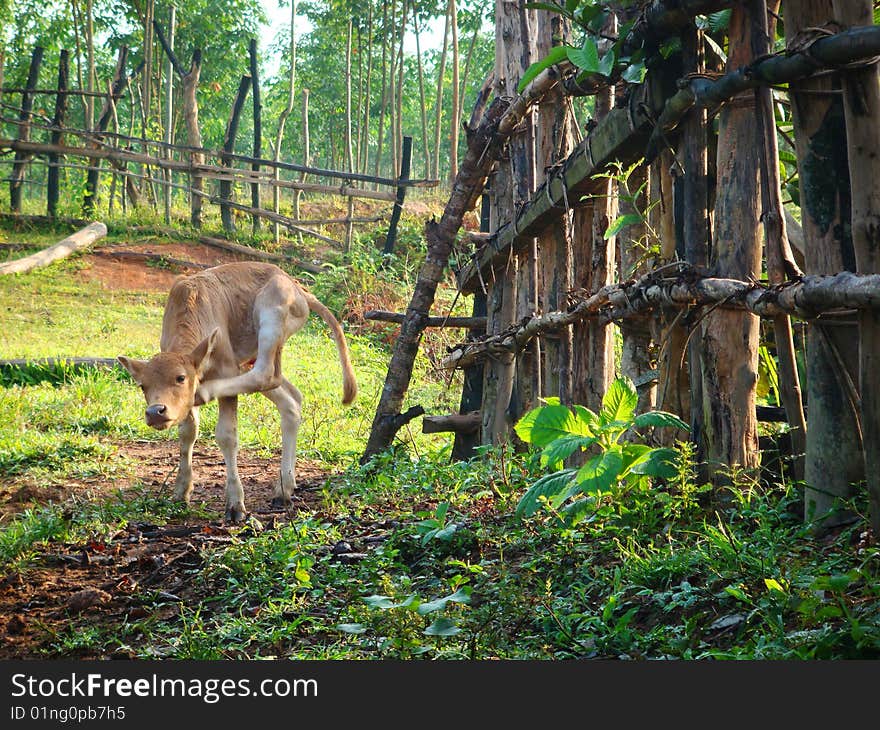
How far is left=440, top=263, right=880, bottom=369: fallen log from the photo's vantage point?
2637 mm

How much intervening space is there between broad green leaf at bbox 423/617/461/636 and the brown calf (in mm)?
3135

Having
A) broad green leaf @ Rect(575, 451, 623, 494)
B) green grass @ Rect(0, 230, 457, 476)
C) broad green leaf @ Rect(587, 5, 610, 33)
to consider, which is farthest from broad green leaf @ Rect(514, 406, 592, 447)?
green grass @ Rect(0, 230, 457, 476)

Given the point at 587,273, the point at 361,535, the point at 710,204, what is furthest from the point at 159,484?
the point at 710,204

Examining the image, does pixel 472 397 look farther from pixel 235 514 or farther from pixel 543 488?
pixel 543 488

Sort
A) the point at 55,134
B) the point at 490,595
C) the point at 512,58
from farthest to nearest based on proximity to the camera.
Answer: the point at 55,134
the point at 512,58
the point at 490,595

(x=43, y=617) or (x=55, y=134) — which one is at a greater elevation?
(x=55, y=134)

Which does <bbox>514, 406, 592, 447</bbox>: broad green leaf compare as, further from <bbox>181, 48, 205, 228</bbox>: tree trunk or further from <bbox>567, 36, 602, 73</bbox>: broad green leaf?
<bbox>181, 48, 205, 228</bbox>: tree trunk

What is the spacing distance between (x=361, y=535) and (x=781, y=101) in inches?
107

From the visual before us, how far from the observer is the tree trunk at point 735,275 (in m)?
3.29

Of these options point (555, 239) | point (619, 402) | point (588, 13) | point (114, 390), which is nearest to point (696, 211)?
point (619, 402)

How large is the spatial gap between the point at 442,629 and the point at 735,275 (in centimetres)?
156

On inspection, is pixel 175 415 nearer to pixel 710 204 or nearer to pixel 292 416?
pixel 292 416

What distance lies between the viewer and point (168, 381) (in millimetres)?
5715

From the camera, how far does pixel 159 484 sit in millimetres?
6863
